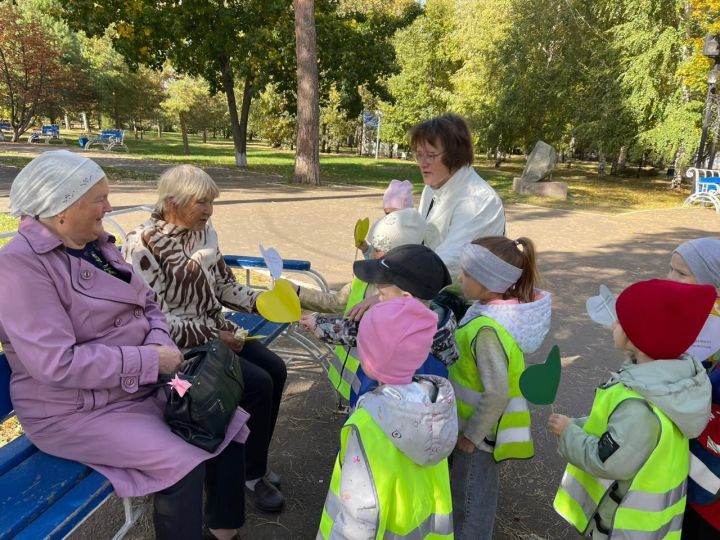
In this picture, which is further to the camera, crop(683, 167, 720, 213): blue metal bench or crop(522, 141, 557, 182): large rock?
crop(522, 141, 557, 182): large rock

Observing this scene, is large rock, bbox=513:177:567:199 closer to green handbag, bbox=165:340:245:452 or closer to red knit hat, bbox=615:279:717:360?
red knit hat, bbox=615:279:717:360

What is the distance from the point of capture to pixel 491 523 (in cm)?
214

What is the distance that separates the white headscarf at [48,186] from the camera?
1.76 m

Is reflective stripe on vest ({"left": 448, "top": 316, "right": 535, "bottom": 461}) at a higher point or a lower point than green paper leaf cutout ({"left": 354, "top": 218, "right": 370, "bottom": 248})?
lower

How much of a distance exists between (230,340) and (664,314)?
189cm

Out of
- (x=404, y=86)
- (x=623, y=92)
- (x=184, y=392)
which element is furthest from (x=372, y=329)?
(x=404, y=86)

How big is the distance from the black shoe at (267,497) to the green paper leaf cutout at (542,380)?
137 cm

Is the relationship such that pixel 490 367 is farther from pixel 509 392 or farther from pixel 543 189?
pixel 543 189

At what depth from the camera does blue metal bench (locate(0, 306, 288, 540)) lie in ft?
4.92

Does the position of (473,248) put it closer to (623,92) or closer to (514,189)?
(514,189)

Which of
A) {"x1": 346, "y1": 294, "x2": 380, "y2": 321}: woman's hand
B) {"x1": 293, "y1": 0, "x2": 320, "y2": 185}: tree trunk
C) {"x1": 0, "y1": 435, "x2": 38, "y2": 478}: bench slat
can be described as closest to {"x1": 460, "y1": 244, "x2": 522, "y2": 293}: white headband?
{"x1": 346, "y1": 294, "x2": 380, "y2": 321}: woman's hand

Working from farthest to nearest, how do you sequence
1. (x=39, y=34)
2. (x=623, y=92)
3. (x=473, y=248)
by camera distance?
(x=39, y=34) → (x=623, y=92) → (x=473, y=248)

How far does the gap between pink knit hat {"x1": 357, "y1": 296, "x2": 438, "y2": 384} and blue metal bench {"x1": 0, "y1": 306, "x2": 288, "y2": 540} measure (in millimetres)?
1012

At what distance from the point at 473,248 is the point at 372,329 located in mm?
816
